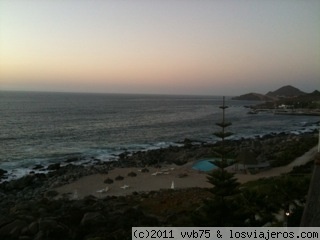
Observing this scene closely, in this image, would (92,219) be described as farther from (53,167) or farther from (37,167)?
(37,167)

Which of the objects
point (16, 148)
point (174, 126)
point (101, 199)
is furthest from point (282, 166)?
point (174, 126)

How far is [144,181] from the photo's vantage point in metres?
23.0

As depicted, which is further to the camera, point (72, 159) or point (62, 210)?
point (72, 159)

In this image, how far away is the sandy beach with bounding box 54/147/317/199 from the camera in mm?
20556

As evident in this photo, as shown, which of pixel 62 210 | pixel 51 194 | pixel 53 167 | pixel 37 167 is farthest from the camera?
pixel 37 167

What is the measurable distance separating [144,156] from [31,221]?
21.5 metres

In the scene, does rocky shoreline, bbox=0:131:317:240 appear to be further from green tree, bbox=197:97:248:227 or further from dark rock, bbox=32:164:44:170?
green tree, bbox=197:97:248:227

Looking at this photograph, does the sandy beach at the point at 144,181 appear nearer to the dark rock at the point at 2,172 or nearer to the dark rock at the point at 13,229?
the dark rock at the point at 13,229

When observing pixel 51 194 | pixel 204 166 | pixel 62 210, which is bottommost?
pixel 51 194

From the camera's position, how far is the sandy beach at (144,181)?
67.4 feet

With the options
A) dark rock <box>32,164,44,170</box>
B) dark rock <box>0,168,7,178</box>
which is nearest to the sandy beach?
dark rock <box>32,164,44,170</box>

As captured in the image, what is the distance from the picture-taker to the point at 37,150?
123 ft

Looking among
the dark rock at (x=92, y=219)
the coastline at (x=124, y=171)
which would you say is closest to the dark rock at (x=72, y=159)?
the coastline at (x=124, y=171)

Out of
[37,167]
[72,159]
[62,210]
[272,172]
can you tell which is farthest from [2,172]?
[272,172]
